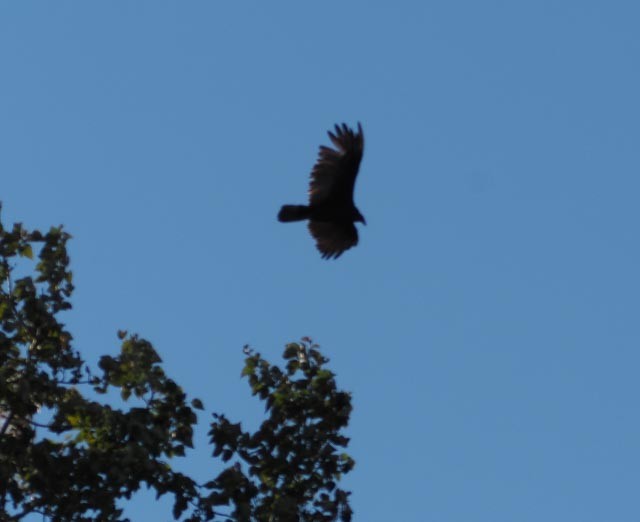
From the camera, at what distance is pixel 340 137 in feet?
58.7

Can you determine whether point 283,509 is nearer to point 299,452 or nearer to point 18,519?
point 299,452

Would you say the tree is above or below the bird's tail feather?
below

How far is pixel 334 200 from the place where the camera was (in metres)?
18.2

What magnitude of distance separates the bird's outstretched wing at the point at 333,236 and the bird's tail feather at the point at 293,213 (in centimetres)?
35

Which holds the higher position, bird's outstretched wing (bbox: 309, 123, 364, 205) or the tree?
bird's outstretched wing (bbox: 309, 123, 364, 205)

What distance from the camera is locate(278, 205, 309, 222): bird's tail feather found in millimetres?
17891

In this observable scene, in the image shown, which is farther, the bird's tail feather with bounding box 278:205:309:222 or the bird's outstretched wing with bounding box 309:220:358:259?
the bird's outstretched wing with bounding box 309:220:358:259

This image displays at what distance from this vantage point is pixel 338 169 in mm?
17984

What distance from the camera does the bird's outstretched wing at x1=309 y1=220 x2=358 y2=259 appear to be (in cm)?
1852

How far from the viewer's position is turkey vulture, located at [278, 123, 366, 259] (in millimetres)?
17906

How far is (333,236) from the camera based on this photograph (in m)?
18.6

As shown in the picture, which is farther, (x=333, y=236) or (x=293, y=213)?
(x=333, y=236)

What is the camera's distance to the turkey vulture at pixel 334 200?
58.7 feet

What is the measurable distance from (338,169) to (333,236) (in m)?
0.93
